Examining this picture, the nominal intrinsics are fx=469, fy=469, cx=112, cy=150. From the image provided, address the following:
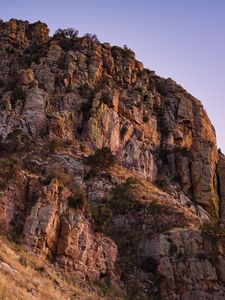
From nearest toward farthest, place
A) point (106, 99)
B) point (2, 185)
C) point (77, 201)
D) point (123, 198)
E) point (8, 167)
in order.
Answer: point (2, 185), point (77, 201), point (8, 167), point (123, 198), point (106, 99)

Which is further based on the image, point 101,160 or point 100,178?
point 101,160

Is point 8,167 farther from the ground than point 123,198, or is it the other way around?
point 123,198

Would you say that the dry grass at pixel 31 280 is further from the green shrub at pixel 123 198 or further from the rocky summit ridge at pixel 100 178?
the green shrub at pixel 123 198

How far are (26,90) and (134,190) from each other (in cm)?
1846

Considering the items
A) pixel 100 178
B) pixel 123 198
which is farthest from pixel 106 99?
pixel 123 198

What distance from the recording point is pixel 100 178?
44.7 metres

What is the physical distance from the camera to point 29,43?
68.9m

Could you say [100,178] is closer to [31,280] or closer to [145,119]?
[145,119]

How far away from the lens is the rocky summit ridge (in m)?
30.1

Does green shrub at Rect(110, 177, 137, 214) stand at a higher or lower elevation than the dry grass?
higher

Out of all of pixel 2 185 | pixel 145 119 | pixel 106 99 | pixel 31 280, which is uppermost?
pixel 145 119

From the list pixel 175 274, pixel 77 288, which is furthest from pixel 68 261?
pixel 175 274

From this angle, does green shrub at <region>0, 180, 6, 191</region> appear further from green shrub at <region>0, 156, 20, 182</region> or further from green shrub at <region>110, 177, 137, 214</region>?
Result: green shrub at <region>110, 177, 137, 214</region>

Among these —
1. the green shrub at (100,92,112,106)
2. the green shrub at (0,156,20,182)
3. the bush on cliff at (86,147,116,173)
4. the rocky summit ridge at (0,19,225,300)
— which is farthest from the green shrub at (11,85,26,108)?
the green shrub at (0,156,20,182)
